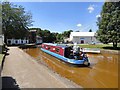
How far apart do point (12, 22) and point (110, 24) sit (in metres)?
27.9

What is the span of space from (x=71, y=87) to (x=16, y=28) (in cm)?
5074

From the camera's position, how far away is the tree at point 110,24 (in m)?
41.6

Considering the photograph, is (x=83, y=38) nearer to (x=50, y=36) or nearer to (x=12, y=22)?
(x=50, y=36)

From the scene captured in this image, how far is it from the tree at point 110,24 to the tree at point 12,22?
76.4 feet

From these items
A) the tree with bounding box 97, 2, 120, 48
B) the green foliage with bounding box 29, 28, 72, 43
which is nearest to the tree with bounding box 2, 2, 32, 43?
the tree with bounding box 97, 2, 120, 48

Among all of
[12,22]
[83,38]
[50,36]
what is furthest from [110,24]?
[50,36]

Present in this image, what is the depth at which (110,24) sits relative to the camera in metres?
42.2

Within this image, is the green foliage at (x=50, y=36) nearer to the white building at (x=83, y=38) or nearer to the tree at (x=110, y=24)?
the white building at (x=83, y=38)

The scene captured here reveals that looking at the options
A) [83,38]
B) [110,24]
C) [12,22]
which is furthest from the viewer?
[83,38]

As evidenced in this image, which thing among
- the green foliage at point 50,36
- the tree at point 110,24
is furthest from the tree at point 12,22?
the green foliage at point 50,36

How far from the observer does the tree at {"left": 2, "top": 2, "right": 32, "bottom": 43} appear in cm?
5794

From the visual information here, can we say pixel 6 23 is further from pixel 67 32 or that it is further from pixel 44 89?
pixel 67 32

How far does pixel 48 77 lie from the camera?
12.9m

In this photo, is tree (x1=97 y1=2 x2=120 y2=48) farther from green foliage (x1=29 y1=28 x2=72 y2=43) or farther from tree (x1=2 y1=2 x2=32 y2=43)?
green foliage (x1=29 y1=28 x2=72 y2=43)
